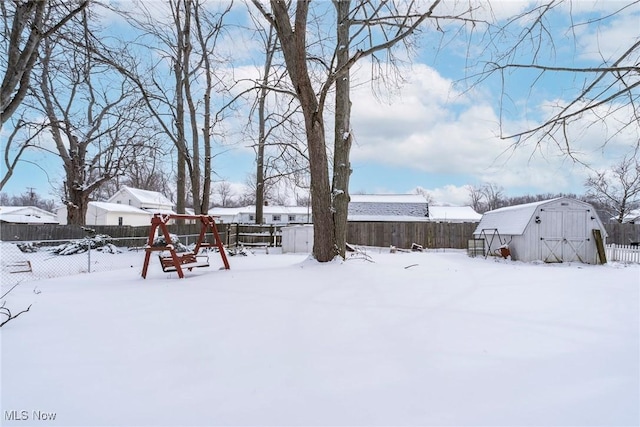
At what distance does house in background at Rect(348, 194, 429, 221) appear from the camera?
27.4 meters

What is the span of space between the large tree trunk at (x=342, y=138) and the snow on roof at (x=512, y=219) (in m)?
7.84

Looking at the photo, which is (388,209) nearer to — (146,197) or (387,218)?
(387,218)

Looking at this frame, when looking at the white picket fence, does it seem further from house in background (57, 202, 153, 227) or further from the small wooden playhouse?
house in background (57, 202, 153, 227)

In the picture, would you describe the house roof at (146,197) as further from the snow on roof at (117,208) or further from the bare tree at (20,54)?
the bare tree at (20,54)

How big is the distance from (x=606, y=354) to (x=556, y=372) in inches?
23.1

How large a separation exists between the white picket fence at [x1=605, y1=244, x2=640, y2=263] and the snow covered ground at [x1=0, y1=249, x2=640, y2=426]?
11.2 metres

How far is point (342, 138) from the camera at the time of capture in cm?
770

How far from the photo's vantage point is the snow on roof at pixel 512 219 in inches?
465

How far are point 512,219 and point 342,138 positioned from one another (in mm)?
8836

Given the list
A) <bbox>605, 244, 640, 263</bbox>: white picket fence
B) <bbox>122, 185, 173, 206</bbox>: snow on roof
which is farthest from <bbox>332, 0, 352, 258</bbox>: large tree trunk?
<bbox>122, 185, 173, 206</bbox>: snow on roof

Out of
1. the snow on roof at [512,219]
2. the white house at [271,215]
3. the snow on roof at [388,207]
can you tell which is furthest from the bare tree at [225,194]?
the snow on roof at [512,219]

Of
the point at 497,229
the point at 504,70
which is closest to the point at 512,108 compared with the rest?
the point at 504,70

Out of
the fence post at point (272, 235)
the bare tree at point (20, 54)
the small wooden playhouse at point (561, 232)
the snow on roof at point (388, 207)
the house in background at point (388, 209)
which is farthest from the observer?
the snow on roof at point (388, 207)

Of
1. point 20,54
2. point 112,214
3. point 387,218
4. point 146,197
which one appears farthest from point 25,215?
point 20,54
